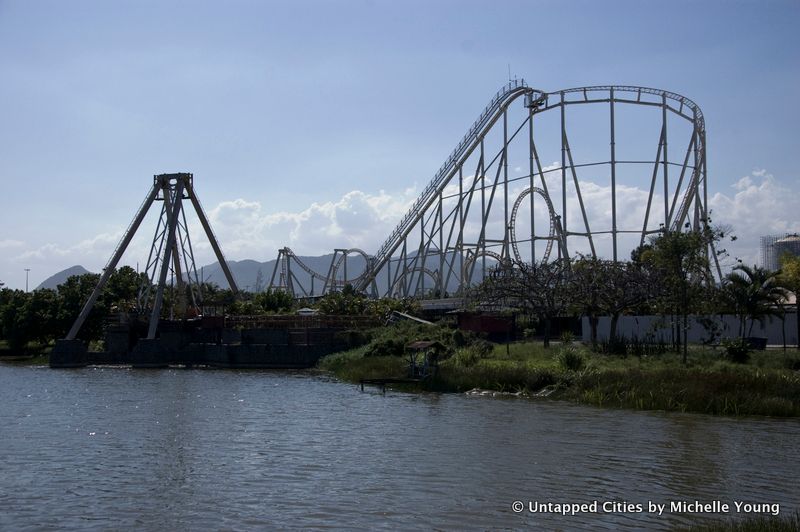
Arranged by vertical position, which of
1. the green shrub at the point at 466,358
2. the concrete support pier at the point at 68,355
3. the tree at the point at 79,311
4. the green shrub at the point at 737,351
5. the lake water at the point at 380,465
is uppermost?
the tree at the point at 79,311

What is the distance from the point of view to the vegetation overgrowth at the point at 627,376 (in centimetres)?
2400

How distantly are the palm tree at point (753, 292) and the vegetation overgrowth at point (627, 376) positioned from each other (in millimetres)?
2684

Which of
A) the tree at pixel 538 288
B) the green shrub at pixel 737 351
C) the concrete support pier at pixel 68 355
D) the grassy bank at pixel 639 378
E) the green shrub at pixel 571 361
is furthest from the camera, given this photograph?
the concrete support pier at pixel 68 355

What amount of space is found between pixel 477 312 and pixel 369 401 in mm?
19901

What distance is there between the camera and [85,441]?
21.0 m

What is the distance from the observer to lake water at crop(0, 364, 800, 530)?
1348 centimetres

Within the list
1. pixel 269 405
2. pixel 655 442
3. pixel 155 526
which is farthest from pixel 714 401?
pixel 155 526

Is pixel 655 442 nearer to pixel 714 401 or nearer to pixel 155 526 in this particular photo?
pixel 714 401

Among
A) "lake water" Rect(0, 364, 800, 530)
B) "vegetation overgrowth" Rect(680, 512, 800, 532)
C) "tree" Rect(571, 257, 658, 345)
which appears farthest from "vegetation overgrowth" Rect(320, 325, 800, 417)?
"vegetation overgrowth" Rect(680, 512, 800, 532)

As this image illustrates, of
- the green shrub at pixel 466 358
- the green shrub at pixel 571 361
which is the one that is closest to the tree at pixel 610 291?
the green shrub at pixel 466 358

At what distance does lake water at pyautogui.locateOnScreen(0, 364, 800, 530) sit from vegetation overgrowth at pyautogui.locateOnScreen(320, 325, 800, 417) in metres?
1.04

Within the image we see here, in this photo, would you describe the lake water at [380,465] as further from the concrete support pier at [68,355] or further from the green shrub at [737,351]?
the concrete support pier at [68,355]

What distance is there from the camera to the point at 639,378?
26203 millimetres

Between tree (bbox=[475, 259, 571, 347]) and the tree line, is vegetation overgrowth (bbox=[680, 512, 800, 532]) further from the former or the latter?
tree (bbox=[475, 259, 571, 347])
